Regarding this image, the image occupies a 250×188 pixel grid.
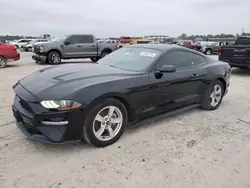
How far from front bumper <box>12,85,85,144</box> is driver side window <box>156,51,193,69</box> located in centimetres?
164

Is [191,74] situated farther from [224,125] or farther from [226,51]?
[226,51]

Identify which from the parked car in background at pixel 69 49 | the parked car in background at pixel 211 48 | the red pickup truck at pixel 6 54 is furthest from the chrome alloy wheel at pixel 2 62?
the parked car in background at pixel 211 48

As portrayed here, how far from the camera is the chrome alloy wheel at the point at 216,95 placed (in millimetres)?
4887

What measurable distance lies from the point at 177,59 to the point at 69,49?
10211 millimetres

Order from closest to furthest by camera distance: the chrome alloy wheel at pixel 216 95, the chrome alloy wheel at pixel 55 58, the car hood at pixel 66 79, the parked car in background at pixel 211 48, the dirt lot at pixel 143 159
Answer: the dirt lot at pixel 143 159 < the car hood at pixel 66 79 < the chrome alloy wheel at pixel 216 95 < the chrome alloy wheel at pixel 55 58 < the parked car in background at pixel 211 48

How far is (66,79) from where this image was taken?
3.16m

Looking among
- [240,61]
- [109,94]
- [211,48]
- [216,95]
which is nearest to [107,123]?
[109,94]

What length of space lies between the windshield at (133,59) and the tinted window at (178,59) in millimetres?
144

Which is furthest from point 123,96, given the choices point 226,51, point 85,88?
point 226,51

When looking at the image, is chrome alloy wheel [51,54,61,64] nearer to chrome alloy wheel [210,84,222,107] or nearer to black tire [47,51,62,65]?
black tire [47,51,62,65]

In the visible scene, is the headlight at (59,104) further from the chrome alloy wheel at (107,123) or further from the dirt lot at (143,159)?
the dirt lot at (143,159)

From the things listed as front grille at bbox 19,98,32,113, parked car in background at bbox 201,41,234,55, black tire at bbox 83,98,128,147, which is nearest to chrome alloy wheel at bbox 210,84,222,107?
black tire at bbox 83,98,128,147

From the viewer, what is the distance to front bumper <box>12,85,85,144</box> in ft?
9.00

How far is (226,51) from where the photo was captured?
9.70 m
